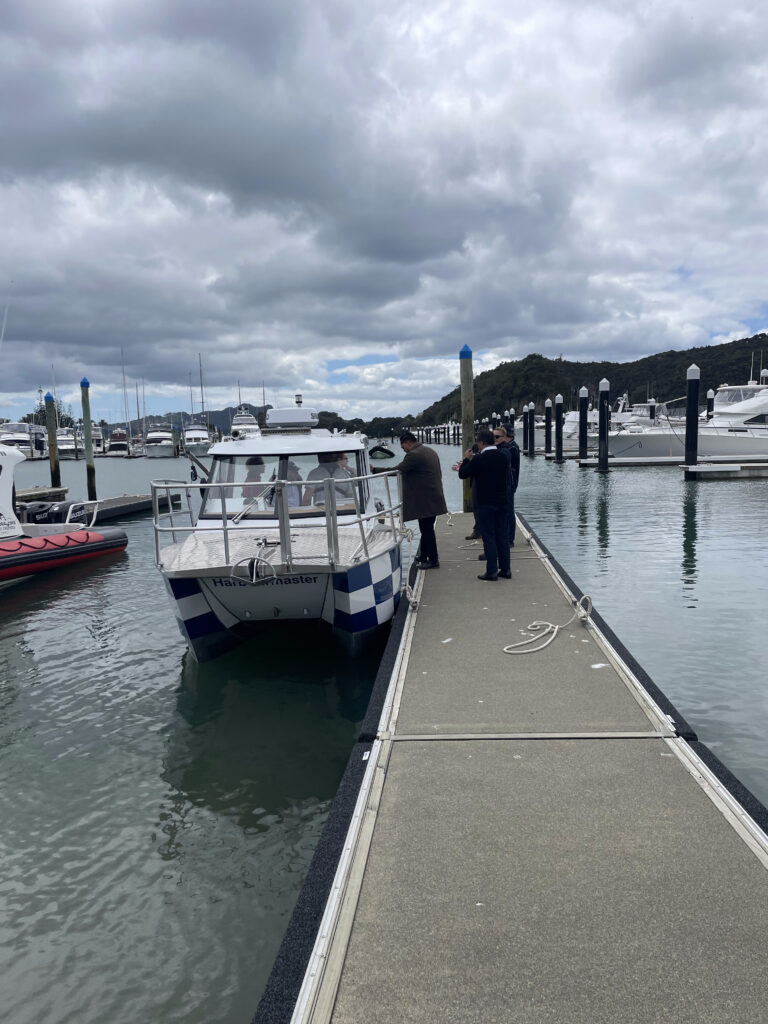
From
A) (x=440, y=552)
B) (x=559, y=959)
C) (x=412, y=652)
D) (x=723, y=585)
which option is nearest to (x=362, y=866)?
(x=559, y=959)

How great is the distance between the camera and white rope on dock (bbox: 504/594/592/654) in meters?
6.37

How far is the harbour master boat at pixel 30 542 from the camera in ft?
45.6

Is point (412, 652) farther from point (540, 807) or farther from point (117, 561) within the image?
point (117, 561)

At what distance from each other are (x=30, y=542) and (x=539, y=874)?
14100mm

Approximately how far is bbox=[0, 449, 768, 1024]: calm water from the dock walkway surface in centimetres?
100

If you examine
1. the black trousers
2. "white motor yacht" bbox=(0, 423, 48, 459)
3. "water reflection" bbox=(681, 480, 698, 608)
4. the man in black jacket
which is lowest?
"water reflection" bbox=(681, 480, 698, 608)

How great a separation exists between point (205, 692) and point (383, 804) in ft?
13.7

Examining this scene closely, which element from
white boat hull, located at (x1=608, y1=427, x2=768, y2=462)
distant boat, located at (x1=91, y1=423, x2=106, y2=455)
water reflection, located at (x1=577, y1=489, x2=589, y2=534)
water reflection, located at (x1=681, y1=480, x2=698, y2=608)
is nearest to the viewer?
water reflection, located at (x1=681, y1=480, x2=698, y2=608)

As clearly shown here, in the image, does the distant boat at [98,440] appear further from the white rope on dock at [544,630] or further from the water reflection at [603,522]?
the white rope on dock at [544,630]

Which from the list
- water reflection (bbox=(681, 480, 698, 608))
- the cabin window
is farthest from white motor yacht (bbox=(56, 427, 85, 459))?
the cabin window

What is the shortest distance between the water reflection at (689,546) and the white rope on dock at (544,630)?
3535 millimetres

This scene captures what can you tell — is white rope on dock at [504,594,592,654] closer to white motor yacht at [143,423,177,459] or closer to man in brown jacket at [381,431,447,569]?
man in brown jacket at [381,431,447,569]

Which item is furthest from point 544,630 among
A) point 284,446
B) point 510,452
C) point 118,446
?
point 118,446

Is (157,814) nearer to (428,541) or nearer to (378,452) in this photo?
(428,541)
